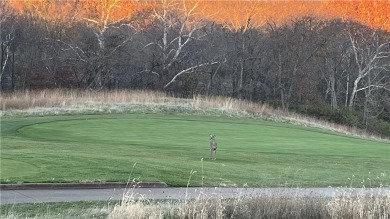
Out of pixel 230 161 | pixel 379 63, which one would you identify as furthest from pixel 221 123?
pixel 379 63

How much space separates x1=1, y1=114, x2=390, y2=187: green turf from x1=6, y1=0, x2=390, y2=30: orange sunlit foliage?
96.1 ft

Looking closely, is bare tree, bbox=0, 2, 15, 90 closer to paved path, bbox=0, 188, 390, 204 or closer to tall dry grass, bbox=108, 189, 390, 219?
paved path, bbox=0, 188, 390, 204

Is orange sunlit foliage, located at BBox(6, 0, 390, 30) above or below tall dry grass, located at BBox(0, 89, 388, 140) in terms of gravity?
above

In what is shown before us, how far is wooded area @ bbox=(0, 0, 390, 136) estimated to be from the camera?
5531cm

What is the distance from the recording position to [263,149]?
78.5ft

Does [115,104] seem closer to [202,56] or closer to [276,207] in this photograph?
[202,56]

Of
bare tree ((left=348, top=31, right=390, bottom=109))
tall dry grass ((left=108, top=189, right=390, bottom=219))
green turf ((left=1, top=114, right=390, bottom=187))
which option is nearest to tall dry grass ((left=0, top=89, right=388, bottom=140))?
green turf ((left=1, top=114, right=390, bottom=187))

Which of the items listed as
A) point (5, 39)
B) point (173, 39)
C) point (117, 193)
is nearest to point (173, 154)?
point (117, 193)

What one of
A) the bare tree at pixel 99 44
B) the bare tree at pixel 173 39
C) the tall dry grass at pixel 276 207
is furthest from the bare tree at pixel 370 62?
the tall dry grass at pixel 276 207

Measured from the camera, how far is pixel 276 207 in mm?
11602

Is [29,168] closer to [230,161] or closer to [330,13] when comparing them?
[230,161]

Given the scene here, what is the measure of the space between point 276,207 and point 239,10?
63.7 metres

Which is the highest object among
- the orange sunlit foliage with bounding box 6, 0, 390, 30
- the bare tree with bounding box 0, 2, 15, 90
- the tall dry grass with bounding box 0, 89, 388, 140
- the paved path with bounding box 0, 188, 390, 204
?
the orange sunlit foliage with bounding box 6, 0, 390, 30

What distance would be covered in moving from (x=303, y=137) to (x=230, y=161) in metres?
13.1
